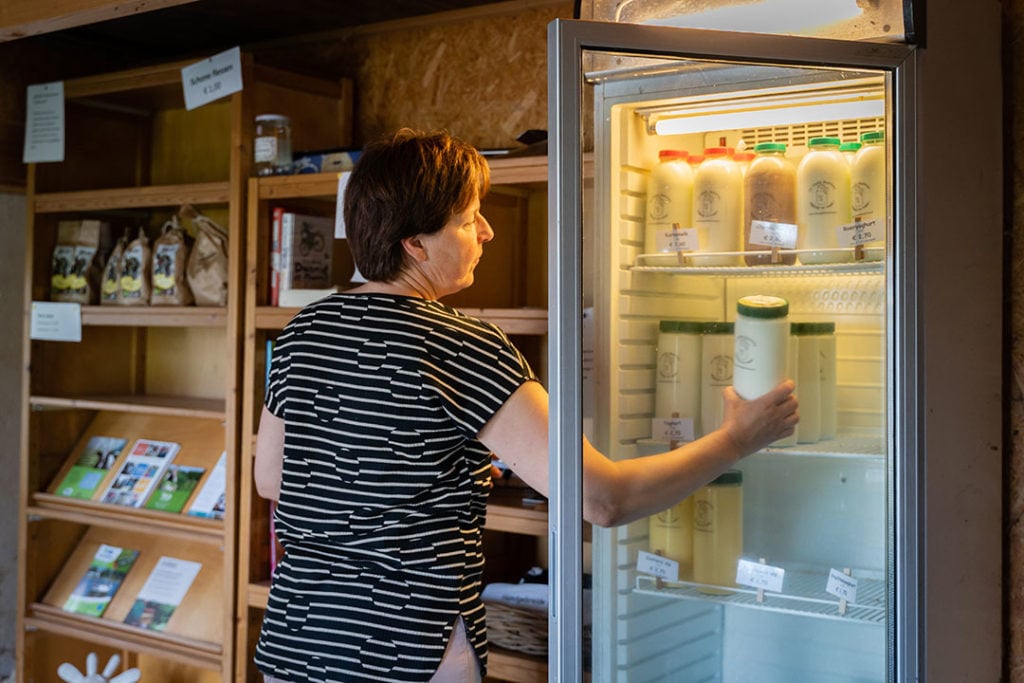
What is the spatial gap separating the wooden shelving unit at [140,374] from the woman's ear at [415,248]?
1.25 m

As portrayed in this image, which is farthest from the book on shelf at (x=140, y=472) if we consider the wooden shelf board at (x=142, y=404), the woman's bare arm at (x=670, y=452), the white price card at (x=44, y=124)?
the woman's bare arm at (x=670, y=452)

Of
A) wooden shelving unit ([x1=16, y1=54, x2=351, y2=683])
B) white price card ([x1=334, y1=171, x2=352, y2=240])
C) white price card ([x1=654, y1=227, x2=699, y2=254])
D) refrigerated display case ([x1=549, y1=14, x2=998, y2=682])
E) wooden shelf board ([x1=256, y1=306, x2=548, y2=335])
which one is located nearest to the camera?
refrigerated display case ([x1=549, y1=14, x2=998, y2=682])

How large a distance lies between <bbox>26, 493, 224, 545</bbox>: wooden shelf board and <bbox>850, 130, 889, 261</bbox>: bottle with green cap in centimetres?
209

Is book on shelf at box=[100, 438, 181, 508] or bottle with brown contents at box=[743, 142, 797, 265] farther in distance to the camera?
book on shelf at box=[100, 438, 181, 508]

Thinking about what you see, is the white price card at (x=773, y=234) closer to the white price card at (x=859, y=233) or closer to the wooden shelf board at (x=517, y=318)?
the white price card at (x=859, y=233)

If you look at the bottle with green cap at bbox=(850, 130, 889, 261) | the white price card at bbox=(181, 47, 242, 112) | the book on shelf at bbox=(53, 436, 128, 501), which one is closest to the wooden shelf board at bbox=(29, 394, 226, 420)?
the book on shelf at bbox=(53, 436, 128, 501)

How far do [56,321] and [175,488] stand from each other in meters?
0.66

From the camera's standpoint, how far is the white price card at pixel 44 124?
339cm

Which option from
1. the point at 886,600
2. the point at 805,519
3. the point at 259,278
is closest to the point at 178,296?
the point at 259,278

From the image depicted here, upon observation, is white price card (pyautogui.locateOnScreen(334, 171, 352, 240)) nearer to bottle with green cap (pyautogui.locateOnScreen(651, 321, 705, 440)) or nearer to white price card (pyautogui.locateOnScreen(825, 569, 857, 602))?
bottle with green cap (pyautogui.locateOnScreen(651, 321, 705, 440))

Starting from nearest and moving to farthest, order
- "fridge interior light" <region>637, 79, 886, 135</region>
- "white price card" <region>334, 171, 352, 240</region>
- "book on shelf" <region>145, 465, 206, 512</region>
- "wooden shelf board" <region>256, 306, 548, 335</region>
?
1. "fridge interior light" <region>637, 79, 886, 135</region>
2. "wooden shelf board" <region>256, 306, 548, 335</region>
3. "white price card" <region>334, 171, 352, 240</region>
4. "book on shelf" <region>145, 465, 206, 512</region>

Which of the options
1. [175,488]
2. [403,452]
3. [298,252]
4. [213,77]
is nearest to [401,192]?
[403,452]

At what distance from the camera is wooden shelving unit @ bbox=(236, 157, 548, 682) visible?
2807mm

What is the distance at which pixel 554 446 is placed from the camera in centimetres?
150
